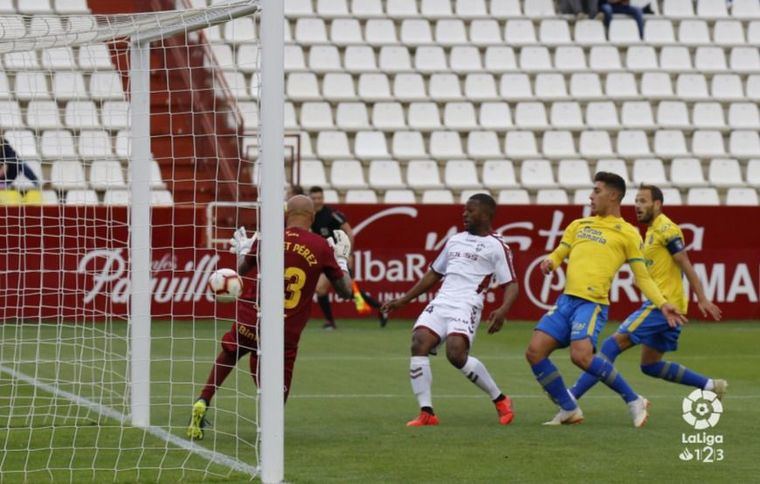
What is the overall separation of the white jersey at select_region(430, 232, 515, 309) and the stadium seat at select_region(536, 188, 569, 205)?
563 inches

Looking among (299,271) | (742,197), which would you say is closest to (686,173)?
(742,197)

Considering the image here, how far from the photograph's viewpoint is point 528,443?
30.7ft

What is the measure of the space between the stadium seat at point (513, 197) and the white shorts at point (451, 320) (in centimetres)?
1428

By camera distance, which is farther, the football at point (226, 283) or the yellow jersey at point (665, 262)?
the yellow jersey at point (665, 262)

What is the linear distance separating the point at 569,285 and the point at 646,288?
1.86 feet

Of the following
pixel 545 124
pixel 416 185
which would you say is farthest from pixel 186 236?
pixel 545 124

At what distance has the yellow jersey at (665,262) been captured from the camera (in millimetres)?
11234

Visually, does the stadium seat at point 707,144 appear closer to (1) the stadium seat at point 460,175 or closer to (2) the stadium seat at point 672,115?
(2) the stadium seat at point 672,115

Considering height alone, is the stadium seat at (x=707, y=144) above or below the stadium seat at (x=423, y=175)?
above

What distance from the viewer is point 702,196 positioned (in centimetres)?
2561

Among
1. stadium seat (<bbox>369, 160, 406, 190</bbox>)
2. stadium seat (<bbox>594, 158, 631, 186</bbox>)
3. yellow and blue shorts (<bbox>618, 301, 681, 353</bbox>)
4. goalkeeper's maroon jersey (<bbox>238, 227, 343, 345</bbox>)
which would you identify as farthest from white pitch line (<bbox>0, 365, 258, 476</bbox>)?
stadium seat (<bbox>594, 158, 631, 186</bbox>)

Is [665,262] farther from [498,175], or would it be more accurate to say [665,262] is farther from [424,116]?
[424,116]

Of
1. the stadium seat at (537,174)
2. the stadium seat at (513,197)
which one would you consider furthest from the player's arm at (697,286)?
the stadium seat at (537,174)

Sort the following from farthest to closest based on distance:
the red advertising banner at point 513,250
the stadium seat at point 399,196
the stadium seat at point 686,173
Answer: the stadium seat at point 686,173 < the stadium seat at point 399,196 < the red advertising banner at point 513,250
